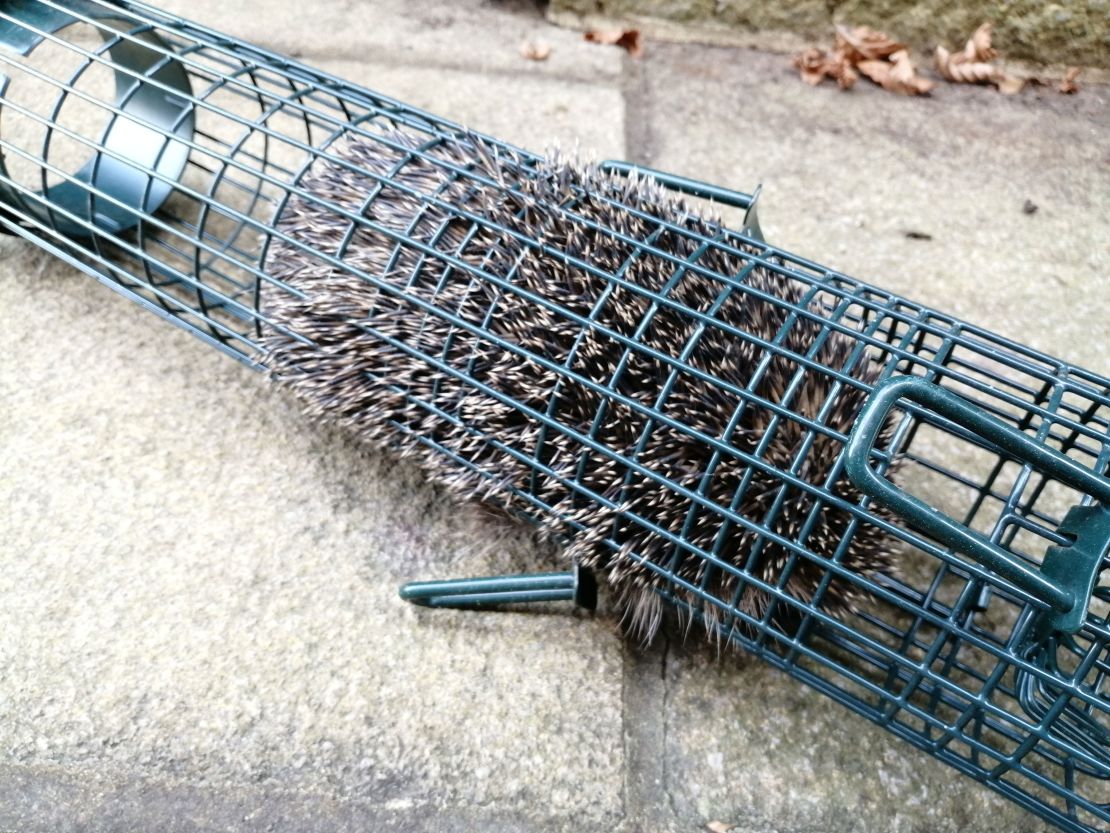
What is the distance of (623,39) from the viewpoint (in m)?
3.75

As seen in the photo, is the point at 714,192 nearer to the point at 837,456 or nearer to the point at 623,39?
the point at 837,456

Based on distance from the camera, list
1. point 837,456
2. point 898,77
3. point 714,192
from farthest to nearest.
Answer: point 898,77 < point 714,192 < point 837,456

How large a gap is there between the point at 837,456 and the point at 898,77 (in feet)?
8.11

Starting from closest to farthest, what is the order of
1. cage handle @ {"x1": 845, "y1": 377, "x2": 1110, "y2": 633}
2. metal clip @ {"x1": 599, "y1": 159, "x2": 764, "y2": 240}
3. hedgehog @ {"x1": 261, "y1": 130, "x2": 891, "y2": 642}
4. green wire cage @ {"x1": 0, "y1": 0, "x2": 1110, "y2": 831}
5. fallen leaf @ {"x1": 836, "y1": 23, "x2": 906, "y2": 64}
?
cage handle @ {"x1": 845, "y1": 377, "x2": 1110, "y2": 633}, green wire cage @ {"x1": 0, "y1": 0, "x2": 1110, "y2": 831}, hedgehog @ {"x1": 261, "y1": 130, "x2": 891, "y2": 642}, metal clip @ {"x1": 599, "y1": 159, "x2": 764, "y2": 240}, fallen leaf @ {"x1": 836, "y1": 23, "x2": 906, "y2": 64}

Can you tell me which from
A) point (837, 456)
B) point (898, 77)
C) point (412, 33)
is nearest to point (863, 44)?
point (898, 77)

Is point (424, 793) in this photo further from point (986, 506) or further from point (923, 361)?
point (986, 506)

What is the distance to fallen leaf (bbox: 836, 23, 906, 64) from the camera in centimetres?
364

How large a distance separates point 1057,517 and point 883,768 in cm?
82

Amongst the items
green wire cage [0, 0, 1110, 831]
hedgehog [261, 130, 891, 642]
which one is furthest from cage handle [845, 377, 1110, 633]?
hedgehog [261, 130, 891, 642]

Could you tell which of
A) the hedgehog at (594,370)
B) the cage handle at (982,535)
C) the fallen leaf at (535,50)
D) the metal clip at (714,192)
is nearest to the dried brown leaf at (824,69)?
the fallen leaf at (535,50)

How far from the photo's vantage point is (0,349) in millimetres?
2312

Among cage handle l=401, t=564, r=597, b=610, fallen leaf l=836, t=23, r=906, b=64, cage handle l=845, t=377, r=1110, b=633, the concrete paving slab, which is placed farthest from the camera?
fallen leaf l=836, t=23, r=906, b=64

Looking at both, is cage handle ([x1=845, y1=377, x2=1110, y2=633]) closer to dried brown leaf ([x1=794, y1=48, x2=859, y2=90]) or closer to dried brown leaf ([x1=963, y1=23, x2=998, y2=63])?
dried brown leaf ([x1=794, y1=48, x2=859, y2=90])

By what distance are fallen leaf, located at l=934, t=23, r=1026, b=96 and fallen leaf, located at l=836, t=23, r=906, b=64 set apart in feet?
0.62
